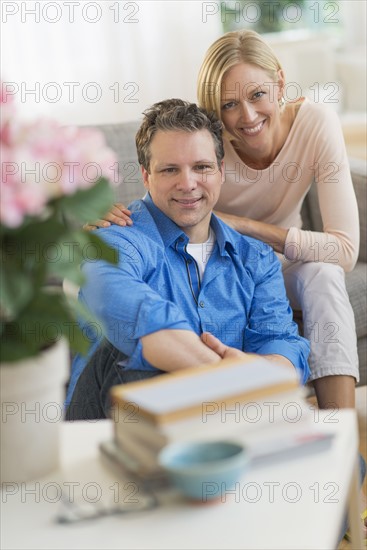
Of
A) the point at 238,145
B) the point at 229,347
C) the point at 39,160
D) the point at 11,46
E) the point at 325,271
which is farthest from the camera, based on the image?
the point at 11,46

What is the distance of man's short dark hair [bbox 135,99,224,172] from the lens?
207cm

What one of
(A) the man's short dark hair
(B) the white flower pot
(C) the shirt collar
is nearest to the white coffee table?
(B) the white flower pot

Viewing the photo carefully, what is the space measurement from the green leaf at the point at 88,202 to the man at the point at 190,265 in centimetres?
75

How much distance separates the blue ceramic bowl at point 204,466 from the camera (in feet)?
3.69

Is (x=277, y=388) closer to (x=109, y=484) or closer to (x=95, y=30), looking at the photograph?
(x=109, y=484)

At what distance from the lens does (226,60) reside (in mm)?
2328

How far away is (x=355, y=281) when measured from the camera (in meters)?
2.51

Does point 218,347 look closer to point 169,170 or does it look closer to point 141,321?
point 141,321

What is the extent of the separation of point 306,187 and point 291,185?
0.05m

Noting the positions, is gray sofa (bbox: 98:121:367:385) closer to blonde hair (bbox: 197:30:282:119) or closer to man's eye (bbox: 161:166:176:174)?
blonde hair (bbox: 197:30:282:119)

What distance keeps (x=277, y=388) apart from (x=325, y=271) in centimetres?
113

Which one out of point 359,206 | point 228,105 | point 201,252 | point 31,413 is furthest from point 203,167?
point 31,413

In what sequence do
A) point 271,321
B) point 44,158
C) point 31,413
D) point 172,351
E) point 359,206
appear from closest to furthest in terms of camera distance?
point 44,158 → point 31,413 → point 172,351 → point 271,321 → point 359,206

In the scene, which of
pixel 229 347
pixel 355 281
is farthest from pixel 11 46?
pixel 229 347
